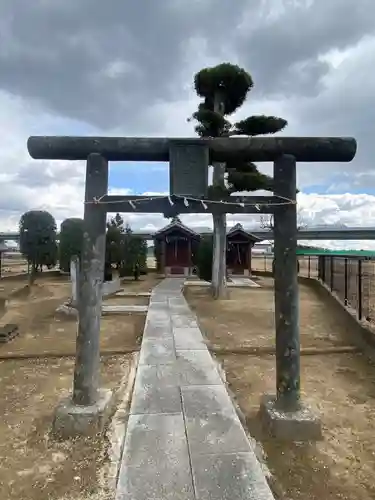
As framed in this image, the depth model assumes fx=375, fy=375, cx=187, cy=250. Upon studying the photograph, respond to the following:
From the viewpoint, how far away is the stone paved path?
8.77ft

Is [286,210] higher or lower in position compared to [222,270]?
higher

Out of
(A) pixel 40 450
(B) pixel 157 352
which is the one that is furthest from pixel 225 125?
(A) pixel 40 450

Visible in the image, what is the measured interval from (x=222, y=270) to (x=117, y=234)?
333 inches

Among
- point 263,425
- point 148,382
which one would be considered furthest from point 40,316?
point 263,425

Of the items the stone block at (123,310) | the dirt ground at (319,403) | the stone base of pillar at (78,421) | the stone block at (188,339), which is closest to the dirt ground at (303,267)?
the stone block at (123,310)

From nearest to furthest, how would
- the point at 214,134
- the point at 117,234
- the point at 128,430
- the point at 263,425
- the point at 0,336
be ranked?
the point at 128,430, the point at 263,425, the point at 0,336, the point at 214,134, the point at 117,234

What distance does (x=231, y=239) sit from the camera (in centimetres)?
2612

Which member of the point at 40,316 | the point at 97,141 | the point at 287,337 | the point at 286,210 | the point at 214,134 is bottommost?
the point at 40,316

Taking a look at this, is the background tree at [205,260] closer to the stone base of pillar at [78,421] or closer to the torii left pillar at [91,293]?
the torii left pillar at [91,293]

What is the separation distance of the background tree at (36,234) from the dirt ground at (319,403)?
1587cm

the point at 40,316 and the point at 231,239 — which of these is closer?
the point at 40,316

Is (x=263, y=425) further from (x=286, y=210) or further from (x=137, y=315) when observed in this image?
(x=137, y=315)

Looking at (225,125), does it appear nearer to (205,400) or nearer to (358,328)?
(358,328)

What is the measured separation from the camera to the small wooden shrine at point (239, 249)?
25969 mm
